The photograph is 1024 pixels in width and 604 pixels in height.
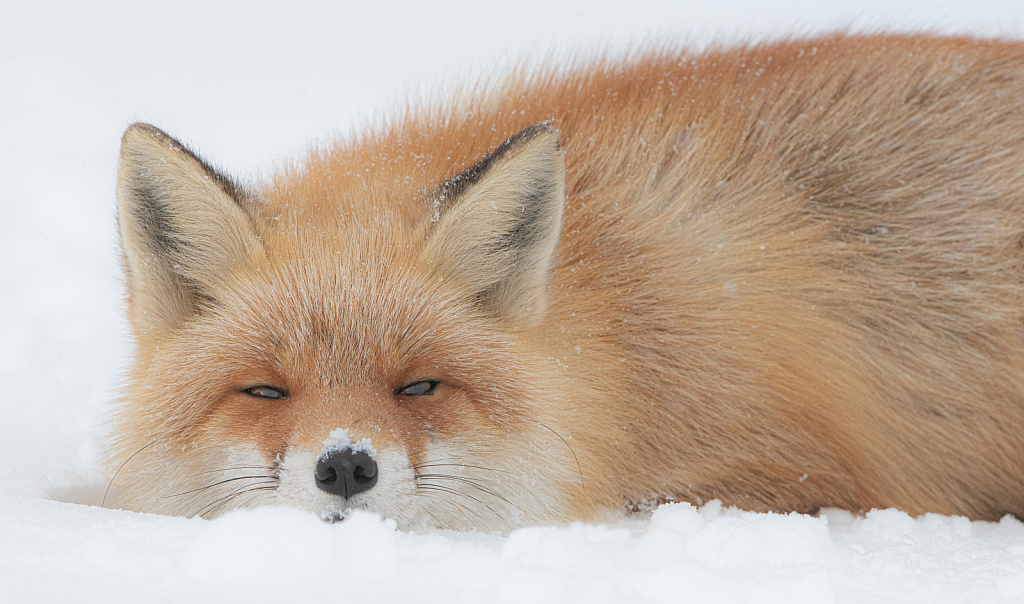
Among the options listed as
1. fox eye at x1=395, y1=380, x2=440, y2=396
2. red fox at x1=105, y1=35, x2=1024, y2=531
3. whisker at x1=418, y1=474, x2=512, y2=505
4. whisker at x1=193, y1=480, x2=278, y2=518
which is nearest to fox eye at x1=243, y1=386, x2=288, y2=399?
red fox at x1=105, y1=35, x2=1024, y2=531

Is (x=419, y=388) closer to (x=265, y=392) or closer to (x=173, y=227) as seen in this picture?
(x=265, y=392)

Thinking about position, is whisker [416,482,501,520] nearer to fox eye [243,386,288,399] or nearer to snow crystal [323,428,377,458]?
snow crystal [323,428,377,458]

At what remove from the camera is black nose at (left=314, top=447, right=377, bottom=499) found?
252cm

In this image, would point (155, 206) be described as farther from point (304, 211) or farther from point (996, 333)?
point (996, 333)

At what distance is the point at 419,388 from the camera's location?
2.88 metres

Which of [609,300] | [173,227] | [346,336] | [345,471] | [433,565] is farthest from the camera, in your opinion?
[609,300]

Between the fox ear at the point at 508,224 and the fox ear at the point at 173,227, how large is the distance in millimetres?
707

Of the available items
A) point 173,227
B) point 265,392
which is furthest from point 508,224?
point 173,227

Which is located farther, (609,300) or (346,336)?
(609,300)

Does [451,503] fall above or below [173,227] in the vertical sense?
below

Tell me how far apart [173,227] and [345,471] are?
1.18 metres

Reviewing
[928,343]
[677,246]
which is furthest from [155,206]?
[928,343]

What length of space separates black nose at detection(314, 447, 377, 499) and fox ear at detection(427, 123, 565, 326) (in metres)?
0.81

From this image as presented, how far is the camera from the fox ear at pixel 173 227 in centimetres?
292
